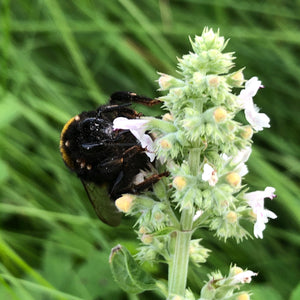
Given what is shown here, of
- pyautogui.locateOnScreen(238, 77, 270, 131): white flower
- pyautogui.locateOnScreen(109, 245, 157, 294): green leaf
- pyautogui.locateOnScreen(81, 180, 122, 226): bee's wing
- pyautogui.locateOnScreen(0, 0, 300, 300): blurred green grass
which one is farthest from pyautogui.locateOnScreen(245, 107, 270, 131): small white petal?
pyautogui.locateOnScreen(0, 0, 300, 300): blurred green grass

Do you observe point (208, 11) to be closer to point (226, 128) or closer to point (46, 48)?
point (46, 48)

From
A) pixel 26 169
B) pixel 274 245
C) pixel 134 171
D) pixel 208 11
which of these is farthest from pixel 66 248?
pixel 208 11

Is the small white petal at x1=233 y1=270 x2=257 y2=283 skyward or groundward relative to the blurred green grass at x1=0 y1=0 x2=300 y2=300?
groundward

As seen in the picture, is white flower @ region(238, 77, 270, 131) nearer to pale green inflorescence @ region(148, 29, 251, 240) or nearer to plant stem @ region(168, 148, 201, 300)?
pale green inflorescence @ region(148, 29, 251, 240)

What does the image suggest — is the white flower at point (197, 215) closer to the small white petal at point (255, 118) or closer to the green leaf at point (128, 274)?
the green leaf at point (128, 274)

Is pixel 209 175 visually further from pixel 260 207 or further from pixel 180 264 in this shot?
pixel 180 264

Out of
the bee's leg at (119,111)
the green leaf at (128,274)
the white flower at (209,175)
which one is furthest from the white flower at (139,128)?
the green leaf at (128,274)

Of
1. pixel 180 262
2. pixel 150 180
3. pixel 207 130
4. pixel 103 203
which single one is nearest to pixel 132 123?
pixel 150 180
